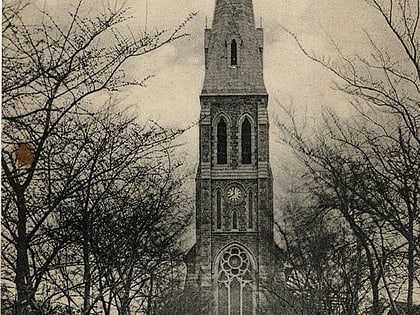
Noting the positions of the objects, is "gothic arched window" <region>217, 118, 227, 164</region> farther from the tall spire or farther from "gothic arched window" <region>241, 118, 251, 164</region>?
the tall spire

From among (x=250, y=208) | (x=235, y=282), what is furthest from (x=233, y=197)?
(x=235, y=282)

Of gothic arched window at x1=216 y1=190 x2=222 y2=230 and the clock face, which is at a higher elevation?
the clock face

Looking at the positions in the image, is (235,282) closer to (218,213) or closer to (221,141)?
(218,213)

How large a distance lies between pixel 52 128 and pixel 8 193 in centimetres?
80

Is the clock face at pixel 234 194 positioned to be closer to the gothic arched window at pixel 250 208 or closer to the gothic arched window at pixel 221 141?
the gothic arched window at pixel 250 208

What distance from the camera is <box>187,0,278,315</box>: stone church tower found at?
144 feet

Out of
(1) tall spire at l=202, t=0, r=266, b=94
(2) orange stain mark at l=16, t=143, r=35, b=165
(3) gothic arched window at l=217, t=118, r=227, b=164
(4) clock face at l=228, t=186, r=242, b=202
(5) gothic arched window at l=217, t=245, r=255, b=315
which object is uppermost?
(1) tall spire at l=202, t=0, r=266, b=94

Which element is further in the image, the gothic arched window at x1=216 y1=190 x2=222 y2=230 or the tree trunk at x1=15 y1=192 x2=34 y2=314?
the gothic arched window at x1=216 y1=190 x2=222 y2=230

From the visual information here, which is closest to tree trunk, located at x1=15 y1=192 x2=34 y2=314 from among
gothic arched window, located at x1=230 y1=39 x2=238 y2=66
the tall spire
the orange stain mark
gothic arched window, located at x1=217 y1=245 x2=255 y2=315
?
the orange stain mark

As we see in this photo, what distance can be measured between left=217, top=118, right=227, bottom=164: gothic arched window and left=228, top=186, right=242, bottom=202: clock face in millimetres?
1415

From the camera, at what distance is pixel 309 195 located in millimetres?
14383

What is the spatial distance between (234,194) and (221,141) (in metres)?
2.66

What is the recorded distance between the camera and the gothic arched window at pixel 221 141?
45.9m

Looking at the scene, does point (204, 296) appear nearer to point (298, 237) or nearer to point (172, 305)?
point (172, 305)
